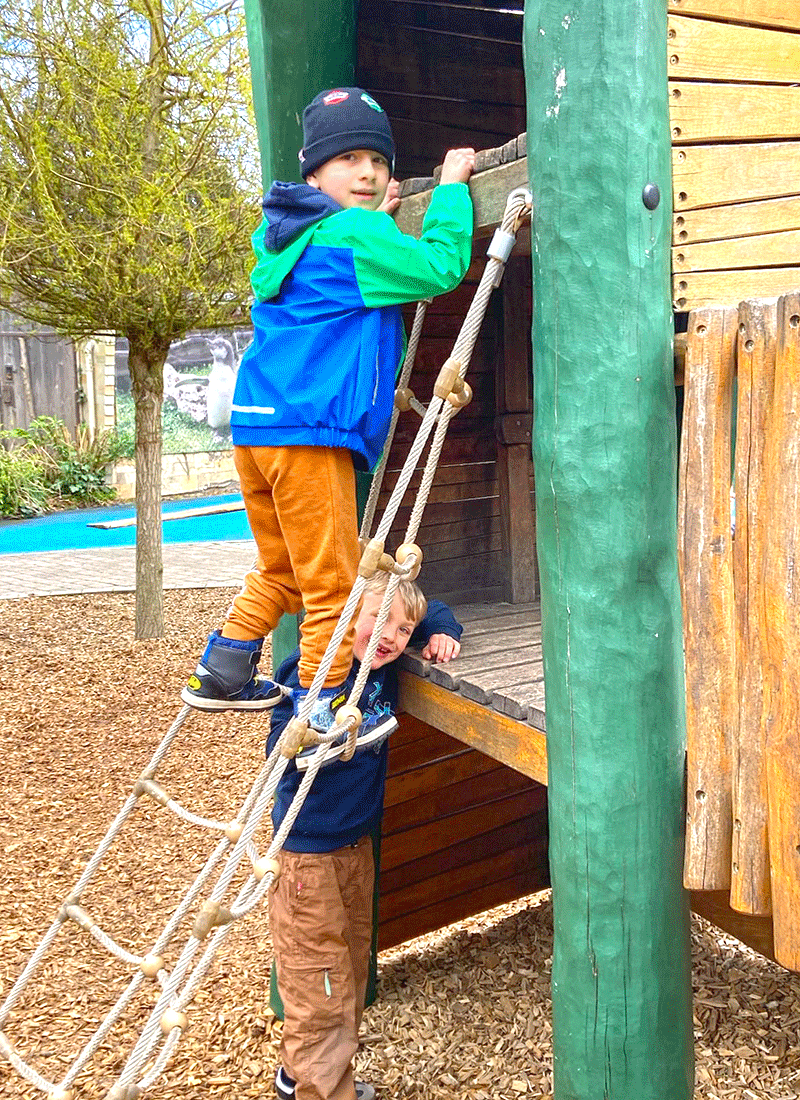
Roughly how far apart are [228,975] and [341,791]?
Answer: 4.73 ft

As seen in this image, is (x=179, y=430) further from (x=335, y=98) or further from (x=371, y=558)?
(x=371, y=558)

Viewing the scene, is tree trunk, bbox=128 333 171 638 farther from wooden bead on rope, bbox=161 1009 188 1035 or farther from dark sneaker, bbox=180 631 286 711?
wooden bead on rope, bbox=161 1009 188 1035

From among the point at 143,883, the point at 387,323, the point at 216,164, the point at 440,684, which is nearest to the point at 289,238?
the point at 387,323

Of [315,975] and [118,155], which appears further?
[118,155]

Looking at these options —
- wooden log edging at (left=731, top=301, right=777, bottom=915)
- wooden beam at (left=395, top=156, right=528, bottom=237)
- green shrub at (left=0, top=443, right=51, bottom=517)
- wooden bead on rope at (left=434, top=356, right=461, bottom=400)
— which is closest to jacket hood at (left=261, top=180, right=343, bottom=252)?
wooden beam at (left=395, top=156, right=528, bottom=237)

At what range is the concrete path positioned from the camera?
10516 mm

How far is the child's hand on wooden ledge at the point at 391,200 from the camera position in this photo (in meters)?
2.68

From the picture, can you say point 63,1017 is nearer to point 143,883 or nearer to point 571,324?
point 143,883

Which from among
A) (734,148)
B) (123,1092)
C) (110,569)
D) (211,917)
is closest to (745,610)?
(734,148)

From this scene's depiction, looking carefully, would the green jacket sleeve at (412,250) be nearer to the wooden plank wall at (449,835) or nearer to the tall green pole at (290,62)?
the tall green pole at (290,62)

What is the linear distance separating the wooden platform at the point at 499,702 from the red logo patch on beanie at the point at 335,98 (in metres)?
1.37

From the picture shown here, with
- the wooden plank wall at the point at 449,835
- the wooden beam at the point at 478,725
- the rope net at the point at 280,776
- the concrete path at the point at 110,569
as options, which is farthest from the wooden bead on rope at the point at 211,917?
the concrete path at the point at 110,569

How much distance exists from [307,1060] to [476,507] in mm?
1874

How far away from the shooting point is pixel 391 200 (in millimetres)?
2689
